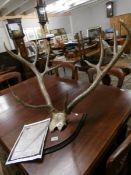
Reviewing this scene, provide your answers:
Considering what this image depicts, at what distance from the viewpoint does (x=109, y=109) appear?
1.08 m

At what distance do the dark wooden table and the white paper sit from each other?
0.12 feet

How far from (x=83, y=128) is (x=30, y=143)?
1.00 ft

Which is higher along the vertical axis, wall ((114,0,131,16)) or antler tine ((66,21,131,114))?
wall ((114,0,131,16))

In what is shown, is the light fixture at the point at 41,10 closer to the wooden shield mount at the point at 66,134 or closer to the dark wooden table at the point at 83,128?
the dark wooden table at the point at 83,128

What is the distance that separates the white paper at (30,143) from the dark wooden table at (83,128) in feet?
0.12

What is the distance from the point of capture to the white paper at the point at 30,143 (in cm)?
76

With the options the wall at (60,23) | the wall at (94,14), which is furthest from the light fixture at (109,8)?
the wall at (60,23)

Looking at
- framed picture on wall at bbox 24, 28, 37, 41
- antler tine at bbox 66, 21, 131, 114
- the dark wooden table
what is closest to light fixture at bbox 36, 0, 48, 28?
the dark wooden table

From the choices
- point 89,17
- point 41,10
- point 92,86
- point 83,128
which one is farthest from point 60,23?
point 83,128

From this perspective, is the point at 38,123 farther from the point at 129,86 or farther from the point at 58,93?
the point at 129,86

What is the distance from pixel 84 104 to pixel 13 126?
52 cm

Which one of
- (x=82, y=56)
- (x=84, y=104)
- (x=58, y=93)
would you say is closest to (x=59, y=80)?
(x=58, y=93)

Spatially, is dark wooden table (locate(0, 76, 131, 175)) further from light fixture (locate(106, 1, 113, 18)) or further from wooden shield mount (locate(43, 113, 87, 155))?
light fixture (locate(106, 1, 113, 18))

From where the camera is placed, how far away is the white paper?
0.76 meters
